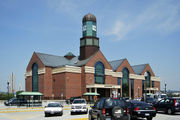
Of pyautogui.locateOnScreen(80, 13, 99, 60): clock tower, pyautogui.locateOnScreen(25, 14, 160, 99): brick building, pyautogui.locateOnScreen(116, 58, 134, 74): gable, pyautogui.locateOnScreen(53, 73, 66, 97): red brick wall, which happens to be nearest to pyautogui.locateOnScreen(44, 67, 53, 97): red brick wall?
pyautogui.locateOnScreen(25, 14, 160, 99): brick building

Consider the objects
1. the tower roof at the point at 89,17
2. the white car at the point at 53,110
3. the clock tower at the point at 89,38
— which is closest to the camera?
the white car at the point at 53,110

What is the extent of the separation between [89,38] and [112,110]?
181ft

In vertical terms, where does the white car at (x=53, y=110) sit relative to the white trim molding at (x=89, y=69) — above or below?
below

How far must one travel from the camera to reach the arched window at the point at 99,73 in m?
64.4

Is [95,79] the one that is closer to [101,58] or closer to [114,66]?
[101,58]

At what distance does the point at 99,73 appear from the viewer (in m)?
65.3

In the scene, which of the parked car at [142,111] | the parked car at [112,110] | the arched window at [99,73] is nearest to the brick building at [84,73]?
the arched window at [99,73]

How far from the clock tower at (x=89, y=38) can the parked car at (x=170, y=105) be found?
45050 mm

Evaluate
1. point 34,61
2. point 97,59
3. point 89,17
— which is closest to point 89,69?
point 97,59

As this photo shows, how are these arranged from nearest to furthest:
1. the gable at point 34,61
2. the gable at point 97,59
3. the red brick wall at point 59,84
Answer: the red brick wall at point 59,84
the gable at point 97,59
the gable at point 34,61

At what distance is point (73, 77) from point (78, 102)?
3505cm

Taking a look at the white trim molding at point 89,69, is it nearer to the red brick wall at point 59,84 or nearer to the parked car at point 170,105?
the red brick wall at point 59,84

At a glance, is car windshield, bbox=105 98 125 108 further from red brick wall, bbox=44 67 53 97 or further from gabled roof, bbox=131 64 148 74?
gabled roof, bbox=131 64 148 74

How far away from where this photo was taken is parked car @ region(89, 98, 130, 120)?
13.0m
